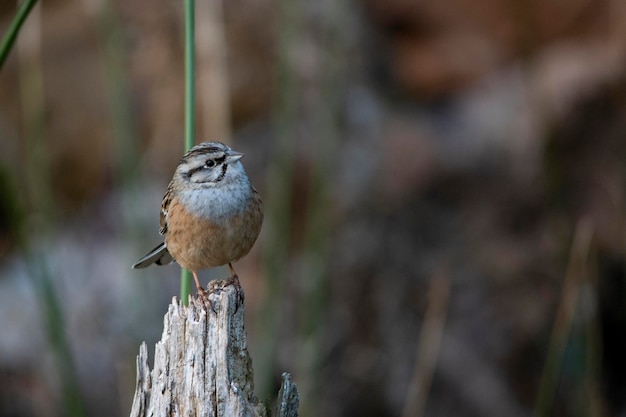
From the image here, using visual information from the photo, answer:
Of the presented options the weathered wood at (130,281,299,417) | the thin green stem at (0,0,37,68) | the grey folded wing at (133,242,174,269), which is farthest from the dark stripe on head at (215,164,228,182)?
the thin green stem at (0,0,37,68)

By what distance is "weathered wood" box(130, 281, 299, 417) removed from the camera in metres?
3.24

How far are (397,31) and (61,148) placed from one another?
3.66 m

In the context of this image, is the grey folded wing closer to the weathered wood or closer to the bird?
the bird

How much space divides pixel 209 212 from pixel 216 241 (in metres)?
0.18

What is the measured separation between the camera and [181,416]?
10.7 ft

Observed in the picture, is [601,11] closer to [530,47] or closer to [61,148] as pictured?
[530,47]

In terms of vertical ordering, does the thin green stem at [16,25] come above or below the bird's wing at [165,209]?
below

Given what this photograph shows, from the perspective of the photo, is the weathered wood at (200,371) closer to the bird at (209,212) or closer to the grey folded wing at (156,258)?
the bird at (209,212)

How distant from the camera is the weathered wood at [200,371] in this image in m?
3.24

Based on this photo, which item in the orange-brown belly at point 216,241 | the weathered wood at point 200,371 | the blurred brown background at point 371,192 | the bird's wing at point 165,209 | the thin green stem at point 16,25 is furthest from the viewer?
the blurred brown background at point 371,192

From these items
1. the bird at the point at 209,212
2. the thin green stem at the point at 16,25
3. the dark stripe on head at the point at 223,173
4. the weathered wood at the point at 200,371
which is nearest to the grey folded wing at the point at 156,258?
the bird at the point at 209,212

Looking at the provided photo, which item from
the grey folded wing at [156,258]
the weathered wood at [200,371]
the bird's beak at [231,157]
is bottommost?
the weathered wood at [200,371]

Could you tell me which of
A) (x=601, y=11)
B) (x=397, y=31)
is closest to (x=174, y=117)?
(x=397, y=31)

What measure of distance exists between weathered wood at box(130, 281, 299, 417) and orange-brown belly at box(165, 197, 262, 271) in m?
0.81
